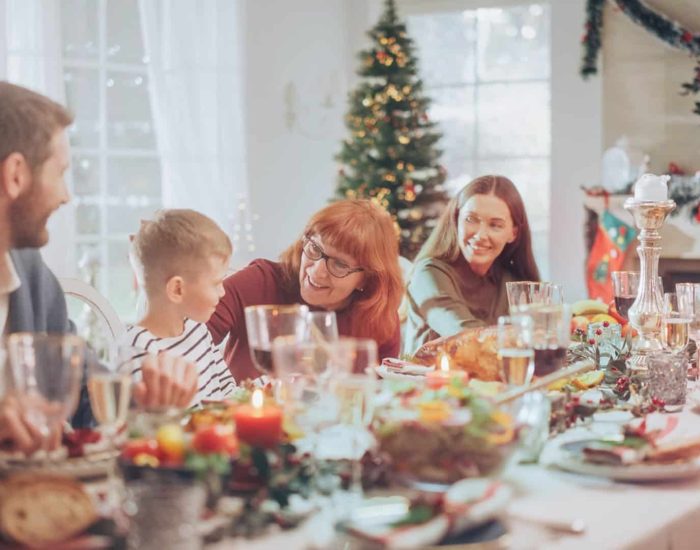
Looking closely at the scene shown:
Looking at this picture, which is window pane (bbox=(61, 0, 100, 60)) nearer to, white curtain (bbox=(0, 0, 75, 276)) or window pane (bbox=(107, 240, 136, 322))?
white curtain (bbox=(0, 0, 75, 276))

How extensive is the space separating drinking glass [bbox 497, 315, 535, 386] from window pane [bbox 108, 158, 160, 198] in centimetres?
394

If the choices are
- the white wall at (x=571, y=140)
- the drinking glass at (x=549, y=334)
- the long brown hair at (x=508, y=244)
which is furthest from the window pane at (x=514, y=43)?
the drinking glass at (x=549, y=334)

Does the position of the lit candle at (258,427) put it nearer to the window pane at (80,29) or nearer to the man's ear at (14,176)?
the man's ear at (14,176)

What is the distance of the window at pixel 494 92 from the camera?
21.4 feet

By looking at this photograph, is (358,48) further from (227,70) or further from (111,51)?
(111,51)

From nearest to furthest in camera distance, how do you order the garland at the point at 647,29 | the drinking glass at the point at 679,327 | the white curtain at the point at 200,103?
the drinking glass at the point at 679,327
the white curtain at the point at 200,103
the garland at the point at 647,29

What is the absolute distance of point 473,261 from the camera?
342cm

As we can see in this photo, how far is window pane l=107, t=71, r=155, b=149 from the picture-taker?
5410mm

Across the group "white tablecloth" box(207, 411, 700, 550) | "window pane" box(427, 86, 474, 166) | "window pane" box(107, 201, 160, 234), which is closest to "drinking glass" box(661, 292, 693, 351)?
"white tablecloth" box(207, 411, 700, 550)

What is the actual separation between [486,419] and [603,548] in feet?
0.71

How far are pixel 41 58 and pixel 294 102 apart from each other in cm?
192

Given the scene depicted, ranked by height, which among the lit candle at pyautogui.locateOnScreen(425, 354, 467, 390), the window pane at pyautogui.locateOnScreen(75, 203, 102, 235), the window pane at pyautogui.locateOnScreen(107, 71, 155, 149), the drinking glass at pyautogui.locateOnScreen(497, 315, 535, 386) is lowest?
the lit candle at pyautogui.locateOnScreen(425, 354, 467, 390)

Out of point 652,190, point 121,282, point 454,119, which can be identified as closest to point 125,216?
point 121,282

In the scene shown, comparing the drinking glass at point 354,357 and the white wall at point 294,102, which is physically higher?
the white wall at point 294,102
